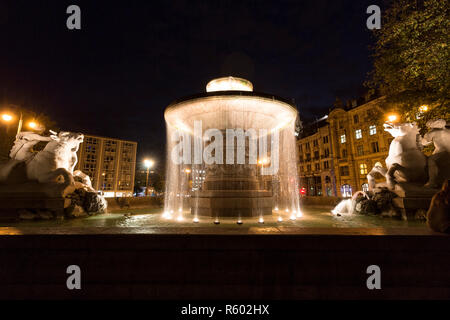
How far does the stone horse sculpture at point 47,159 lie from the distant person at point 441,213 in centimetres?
869

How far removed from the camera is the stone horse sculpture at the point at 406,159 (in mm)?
6535

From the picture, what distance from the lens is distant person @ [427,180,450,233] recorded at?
2.67m

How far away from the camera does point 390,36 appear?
32.5 feet

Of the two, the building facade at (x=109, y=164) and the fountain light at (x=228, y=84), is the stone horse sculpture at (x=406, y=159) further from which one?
the building facade at (x=109, y=164)

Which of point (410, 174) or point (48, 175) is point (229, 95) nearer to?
point (410, 174)

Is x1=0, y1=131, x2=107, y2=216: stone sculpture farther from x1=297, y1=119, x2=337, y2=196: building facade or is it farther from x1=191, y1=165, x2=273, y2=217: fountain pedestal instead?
x1=297, y1=119, x2=337, y2=196: building facade


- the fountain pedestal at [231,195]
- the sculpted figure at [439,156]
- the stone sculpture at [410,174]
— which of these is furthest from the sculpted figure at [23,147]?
the sculpted figure at [439,156]

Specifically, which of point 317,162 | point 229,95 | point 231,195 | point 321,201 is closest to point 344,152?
point 317,162
